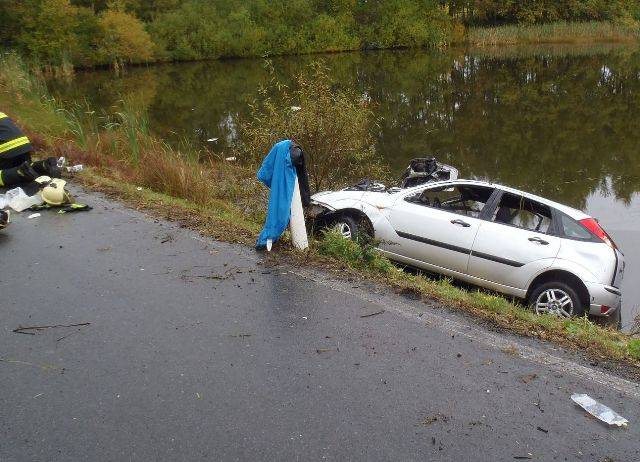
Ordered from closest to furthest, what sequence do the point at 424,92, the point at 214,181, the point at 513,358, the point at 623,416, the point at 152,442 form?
1. the point at 152,442
2. the point at 623,416
3. the point at 513,358
4. the point at 214,181
5. the point at 424,92

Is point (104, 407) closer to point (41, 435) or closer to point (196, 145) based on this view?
point (41, 435)

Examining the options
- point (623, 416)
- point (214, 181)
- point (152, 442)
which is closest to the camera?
point (152, 442)

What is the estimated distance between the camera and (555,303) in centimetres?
755

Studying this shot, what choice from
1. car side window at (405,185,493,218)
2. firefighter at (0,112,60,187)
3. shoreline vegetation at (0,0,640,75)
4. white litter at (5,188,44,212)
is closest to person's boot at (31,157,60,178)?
firefighter at (0,112,60,187)

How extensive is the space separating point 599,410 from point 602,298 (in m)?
3.35

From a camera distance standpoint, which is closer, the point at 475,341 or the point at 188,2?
the point at 475,341

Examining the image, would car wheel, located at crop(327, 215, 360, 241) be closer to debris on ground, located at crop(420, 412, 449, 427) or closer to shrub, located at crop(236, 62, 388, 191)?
shrub, located at crop(236, 62, 388, 191)

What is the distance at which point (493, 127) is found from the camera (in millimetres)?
20719

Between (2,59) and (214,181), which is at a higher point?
(2,59)

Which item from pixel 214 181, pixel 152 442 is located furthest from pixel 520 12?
pixel 152 442

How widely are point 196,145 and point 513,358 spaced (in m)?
15.7

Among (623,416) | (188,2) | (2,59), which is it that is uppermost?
(188,2)

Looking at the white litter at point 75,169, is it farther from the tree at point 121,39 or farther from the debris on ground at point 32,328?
the tree at point 121,39

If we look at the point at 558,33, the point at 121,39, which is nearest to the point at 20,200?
the point at 121,39
